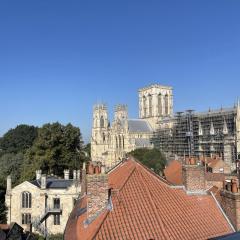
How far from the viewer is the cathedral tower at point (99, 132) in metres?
123

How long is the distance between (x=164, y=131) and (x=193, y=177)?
288ft

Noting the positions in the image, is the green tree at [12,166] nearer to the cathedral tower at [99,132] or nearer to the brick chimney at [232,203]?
the brick chimney at [232,203]

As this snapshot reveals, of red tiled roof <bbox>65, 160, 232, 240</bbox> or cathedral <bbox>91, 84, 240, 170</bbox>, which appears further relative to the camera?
cathedral <bbox>91, 84, 240, 170</bbox>

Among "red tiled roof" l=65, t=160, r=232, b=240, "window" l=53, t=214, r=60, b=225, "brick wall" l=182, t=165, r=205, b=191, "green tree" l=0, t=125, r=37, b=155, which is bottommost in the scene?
"window" l=53, t=214, r=60, b=225

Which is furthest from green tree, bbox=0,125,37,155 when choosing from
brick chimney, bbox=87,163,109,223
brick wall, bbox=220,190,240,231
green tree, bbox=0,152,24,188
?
brick wall, bbox=220,190,240,231

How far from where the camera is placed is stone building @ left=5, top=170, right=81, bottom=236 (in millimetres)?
40875

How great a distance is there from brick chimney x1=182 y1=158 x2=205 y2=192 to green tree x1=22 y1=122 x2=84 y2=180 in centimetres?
4108

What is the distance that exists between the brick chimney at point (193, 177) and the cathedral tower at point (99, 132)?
333 ft

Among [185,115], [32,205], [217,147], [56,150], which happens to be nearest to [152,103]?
[185,115]

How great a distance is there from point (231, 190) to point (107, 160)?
324 ft

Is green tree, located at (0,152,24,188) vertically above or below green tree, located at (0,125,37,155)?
below

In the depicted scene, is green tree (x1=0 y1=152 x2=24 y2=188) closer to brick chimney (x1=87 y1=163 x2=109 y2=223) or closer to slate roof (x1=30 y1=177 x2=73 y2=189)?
slate roof (x1=30 y1=177 x2=73 y2=189)

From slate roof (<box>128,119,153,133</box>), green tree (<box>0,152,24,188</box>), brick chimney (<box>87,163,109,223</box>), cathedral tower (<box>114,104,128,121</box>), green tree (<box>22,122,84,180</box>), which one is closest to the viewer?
brick chimney (<box>87,163,109,223</box>)

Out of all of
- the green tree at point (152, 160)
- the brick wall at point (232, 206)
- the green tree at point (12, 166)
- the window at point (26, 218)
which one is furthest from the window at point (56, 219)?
the brick wall at point (232, 206)
